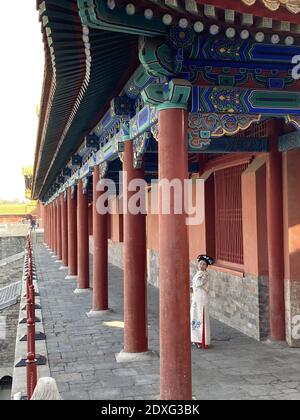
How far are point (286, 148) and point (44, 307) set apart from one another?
6.30 m

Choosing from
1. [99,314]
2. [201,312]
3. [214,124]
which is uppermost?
[214,124]

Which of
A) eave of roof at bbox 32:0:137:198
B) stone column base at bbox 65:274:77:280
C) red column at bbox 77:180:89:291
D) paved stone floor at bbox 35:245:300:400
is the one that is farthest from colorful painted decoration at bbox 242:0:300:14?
stone column base at bbox 65:274:77:280

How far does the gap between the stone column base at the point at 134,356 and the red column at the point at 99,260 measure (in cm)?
301

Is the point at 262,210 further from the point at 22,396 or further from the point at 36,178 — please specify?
the point at 36,178

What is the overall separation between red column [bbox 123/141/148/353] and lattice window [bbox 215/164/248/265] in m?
2.38

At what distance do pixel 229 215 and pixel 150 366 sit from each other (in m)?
3.63

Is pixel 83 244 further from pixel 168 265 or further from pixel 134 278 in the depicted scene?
pixel 168 265

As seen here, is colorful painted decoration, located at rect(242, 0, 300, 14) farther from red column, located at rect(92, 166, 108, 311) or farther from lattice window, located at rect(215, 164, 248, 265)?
red column, located at rect(92, 166, 108, 311)

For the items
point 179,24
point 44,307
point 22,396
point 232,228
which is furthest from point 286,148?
point 44,307

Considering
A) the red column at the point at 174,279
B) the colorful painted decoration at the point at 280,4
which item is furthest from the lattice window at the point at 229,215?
the colorful painted decoration at the point at 280,4

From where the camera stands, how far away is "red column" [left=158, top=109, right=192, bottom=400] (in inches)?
170

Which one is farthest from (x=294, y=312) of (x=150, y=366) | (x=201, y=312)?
(x=150, y=366)

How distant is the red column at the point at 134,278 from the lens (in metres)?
6.53

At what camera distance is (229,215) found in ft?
28.9
